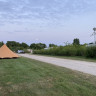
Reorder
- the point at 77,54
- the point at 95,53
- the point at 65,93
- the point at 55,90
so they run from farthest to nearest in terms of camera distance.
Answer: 1. the point at 77,54
2. the point at 95,53
3. the point at 55,90
4. the point at 65,93

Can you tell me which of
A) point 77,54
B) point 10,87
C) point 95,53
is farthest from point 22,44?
point 10,87

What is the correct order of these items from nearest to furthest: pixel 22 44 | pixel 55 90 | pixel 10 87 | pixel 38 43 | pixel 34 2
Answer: pixel 55 90
pixel 10 87
pixel 34 2
pixel 38 43
pixel 22 44

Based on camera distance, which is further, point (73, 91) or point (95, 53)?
point (95, 53)

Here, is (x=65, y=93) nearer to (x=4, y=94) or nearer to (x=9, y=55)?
(x=4, y=94)

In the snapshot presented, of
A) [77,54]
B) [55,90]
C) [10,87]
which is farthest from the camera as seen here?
[77,54]

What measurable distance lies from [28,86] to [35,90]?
0.47 meters

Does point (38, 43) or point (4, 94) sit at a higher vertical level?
point (38, 43)

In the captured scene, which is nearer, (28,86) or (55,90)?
(55,90)

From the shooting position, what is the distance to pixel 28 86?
427 cm

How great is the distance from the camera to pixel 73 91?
378cm

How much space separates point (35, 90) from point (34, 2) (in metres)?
11.6

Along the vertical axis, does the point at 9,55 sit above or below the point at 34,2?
below

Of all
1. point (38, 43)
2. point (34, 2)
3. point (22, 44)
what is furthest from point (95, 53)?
point (22, 44)

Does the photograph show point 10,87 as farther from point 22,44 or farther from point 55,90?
point 22,44
